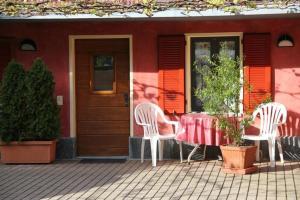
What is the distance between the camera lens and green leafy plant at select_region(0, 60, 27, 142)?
9.64 meters

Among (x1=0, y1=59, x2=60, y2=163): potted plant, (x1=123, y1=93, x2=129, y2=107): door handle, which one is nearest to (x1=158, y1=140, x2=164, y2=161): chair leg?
(x1=123, y1=93, x2=129, y2=107): door handle

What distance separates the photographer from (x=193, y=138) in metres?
9.32

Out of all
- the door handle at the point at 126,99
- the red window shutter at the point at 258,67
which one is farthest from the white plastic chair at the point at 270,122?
the door handle at the point at 126,99

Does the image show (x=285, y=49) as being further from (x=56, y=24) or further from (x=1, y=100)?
(x=1, y=100)

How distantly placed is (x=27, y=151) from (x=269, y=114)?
429 centimetres

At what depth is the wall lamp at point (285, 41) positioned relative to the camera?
32.5 feet

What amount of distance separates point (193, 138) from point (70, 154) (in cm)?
253

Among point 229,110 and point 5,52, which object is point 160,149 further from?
point 5,52

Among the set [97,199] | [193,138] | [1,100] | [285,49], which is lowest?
[97,199]

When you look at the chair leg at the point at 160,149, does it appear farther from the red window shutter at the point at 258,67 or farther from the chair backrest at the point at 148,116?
the red window shutter at the point at 258,67

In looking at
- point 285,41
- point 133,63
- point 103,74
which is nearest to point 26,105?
point 103,74

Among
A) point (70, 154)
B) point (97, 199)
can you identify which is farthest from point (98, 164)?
point (97, 199)

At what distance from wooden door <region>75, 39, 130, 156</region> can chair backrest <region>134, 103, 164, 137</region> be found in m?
0.55

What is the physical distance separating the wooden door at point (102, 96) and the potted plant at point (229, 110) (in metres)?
2.19
